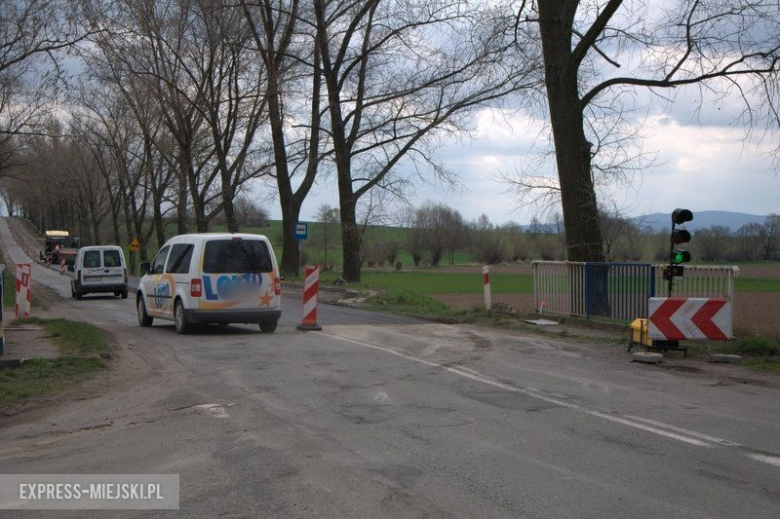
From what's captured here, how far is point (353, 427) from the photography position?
719cm

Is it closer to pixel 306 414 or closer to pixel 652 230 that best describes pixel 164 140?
pixel 652 230

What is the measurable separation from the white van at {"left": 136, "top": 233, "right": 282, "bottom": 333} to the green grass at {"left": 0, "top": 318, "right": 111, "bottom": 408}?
5.85ft

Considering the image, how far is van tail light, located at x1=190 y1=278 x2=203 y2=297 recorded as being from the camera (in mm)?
14555

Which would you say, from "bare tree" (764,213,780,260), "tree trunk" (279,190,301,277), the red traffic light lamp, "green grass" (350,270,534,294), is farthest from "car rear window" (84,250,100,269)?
"bare tree" (764,213,780,260)

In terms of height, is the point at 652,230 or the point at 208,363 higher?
the point at 652,230

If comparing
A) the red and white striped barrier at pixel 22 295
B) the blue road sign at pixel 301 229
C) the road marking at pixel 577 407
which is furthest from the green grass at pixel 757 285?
the red and white striped barrier at pixel 22 295

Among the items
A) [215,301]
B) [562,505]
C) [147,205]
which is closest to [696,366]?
[562,505]

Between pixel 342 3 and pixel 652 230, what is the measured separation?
49.6 ft

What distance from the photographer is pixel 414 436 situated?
22.4 feet

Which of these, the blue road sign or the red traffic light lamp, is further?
the blue road sign

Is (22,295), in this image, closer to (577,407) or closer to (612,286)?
(612,286)

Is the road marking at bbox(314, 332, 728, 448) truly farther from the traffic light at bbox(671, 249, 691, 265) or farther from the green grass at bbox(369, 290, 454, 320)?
the green grass at bbox(369, 290, 454, 320)

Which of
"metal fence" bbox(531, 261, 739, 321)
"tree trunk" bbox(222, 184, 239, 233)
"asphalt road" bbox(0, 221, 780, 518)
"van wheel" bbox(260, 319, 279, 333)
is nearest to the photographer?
"asphalt road" bbox(0, 221, 780, 518)

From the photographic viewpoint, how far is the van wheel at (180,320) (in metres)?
15.0
